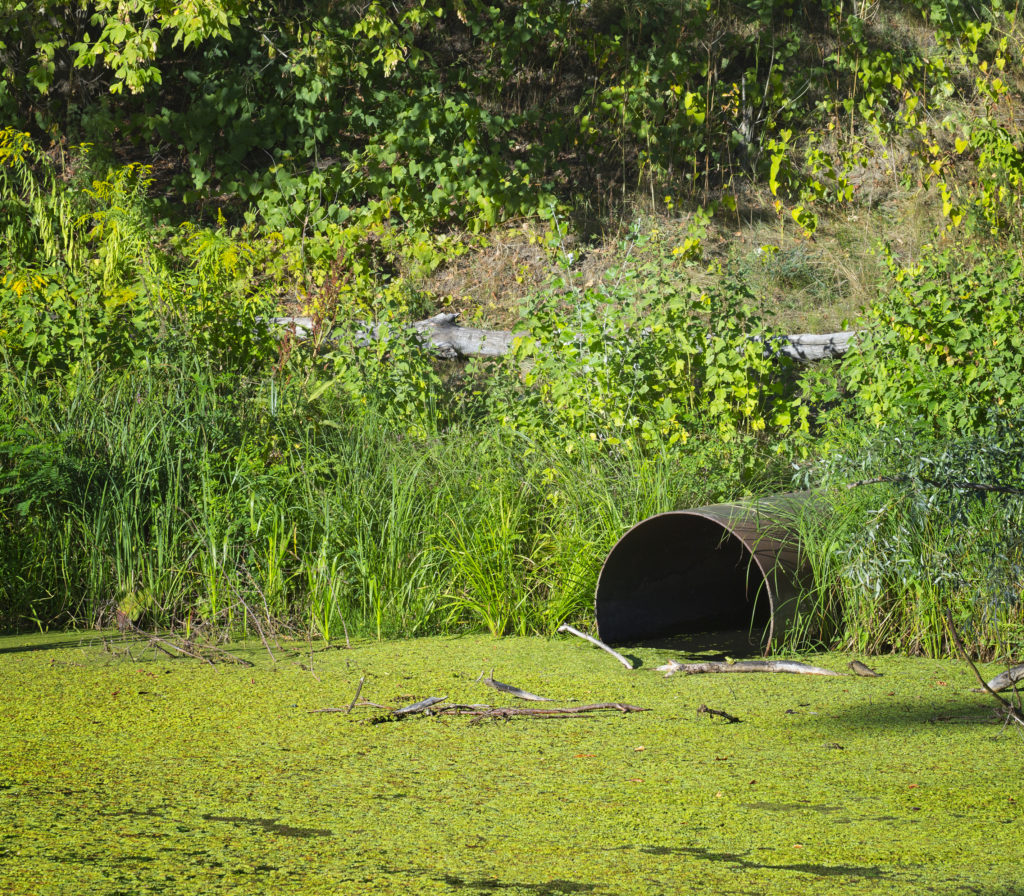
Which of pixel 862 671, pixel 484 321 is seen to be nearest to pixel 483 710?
pixel 862 671

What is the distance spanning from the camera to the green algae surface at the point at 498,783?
1711 mm

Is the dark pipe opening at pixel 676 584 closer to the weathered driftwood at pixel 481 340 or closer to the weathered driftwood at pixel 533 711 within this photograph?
the weathered driftwood at pixel 533 711

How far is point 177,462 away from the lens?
4137 mm

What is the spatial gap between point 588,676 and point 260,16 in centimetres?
660

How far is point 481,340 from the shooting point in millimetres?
6254

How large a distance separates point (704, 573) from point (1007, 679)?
1484 millimetres

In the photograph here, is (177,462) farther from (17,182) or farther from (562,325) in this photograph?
(17,182)

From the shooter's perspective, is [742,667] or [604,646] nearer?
[742,667]

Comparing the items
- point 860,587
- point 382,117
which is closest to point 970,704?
point 860,587

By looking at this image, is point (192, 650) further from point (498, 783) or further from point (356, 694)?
point (498, 783)

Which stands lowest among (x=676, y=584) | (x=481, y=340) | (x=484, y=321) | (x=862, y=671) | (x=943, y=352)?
(x=862, y=671)

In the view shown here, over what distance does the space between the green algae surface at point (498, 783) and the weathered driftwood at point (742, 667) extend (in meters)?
0.06

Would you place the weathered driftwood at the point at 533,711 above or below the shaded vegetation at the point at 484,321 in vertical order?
below

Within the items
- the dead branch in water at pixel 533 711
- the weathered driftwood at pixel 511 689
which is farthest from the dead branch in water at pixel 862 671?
the weathered driftwood at pixel 511 689
